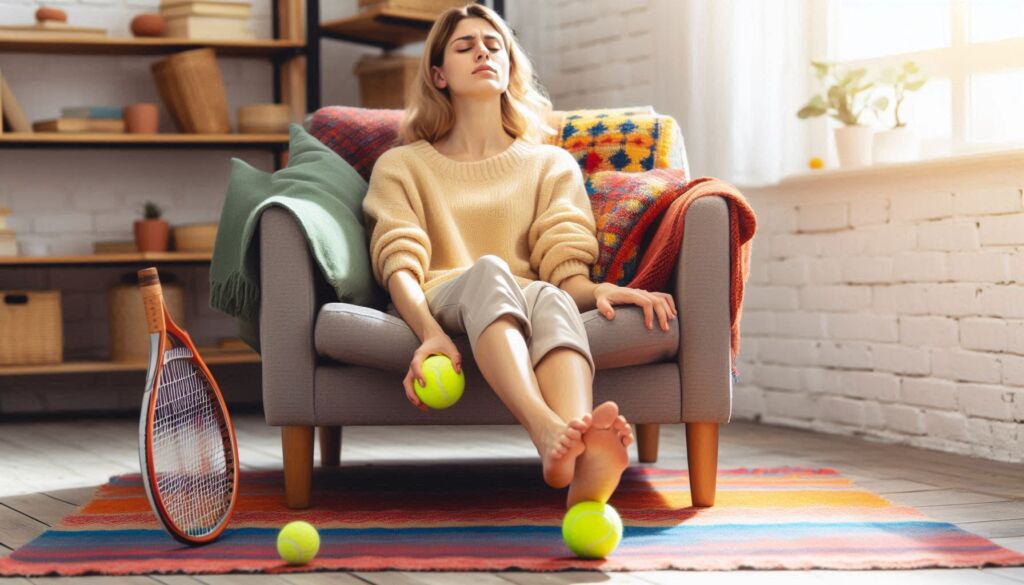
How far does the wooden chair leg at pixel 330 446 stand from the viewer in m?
3.09

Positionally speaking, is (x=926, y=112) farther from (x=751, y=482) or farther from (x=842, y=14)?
(x=751, y=482)

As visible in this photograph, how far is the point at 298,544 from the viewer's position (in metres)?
1.94

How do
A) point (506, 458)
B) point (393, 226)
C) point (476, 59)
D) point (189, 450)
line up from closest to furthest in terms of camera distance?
point (189, 450), point (393, 226), point (476, 59), point (506, 458)

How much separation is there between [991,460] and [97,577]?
2.19 meters

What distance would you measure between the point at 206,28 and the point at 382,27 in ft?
1.96

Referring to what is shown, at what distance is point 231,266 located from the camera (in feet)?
8.24

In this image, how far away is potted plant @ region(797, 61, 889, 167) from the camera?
3578mm

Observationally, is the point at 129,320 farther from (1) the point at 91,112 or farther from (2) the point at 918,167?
(2) the point at 918,167

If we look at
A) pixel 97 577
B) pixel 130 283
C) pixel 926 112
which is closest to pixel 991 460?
pixel 926 112

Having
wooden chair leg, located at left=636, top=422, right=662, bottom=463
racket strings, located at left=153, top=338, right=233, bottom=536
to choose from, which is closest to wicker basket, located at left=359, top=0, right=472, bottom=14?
wooden chair leg, located at left=636, top=422, right=662, bottom=463

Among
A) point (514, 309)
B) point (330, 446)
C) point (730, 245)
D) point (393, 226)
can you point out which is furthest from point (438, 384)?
point (330, 446)

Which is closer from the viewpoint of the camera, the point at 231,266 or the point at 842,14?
the point at 231,266

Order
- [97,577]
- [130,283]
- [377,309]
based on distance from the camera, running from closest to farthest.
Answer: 1. [97,577]
2. [377,309]
3. [130,283]

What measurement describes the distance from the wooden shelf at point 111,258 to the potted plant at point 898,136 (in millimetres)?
2186
